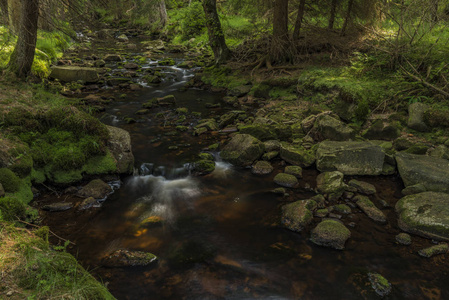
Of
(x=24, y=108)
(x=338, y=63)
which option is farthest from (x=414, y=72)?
(x=24, y=108)

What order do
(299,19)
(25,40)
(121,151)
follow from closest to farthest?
(121,151)
(25,40)
(299,19)

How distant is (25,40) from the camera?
29.5ft

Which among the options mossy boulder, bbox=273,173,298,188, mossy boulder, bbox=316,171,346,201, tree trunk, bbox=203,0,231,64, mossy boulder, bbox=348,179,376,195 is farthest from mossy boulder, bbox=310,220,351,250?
tree trunk, bbox=203,0,231,64

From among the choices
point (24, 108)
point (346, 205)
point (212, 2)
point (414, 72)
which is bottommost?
point (346, 205)

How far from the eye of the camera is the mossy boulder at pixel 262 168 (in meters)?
6.57

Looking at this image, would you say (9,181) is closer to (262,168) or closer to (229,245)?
(229,245)

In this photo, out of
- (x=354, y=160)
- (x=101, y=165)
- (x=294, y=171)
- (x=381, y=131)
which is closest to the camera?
(x=101, y=165)

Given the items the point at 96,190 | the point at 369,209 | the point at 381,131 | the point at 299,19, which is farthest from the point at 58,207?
the point at 299,19

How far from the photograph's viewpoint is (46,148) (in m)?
5.65

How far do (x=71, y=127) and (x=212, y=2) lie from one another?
1008 cm

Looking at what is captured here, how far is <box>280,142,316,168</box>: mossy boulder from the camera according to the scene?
6.61 m

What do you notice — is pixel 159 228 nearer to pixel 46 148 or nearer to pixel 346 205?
pixel 46 148

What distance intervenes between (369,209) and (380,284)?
1.60m

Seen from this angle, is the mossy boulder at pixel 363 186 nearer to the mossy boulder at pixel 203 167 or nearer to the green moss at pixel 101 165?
the mossy boulder at pixel 203 167
